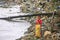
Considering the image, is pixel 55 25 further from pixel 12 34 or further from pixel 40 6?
pixel 40 6

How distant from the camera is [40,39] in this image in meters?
10.5

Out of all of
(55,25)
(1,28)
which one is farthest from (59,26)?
(1,28)

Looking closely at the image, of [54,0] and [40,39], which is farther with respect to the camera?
[54,0]

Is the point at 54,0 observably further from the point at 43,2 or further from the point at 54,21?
the point at 43,2

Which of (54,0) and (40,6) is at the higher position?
(54,0)

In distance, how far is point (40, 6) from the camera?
20.2m

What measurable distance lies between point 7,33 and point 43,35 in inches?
117

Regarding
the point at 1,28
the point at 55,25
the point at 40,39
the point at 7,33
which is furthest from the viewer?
the point at 1,28

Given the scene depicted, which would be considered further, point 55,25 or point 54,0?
point 54,0

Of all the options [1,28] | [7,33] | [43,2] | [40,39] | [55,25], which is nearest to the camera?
[40,39]

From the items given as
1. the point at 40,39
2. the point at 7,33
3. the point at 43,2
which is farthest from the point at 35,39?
the point at 43,2

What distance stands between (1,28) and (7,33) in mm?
1894

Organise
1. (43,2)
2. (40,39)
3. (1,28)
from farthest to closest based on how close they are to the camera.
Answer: (43,2), (1,28), (40,39)

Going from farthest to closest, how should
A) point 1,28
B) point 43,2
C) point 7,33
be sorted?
point 43,2 < point 1,28 < point 7,33
